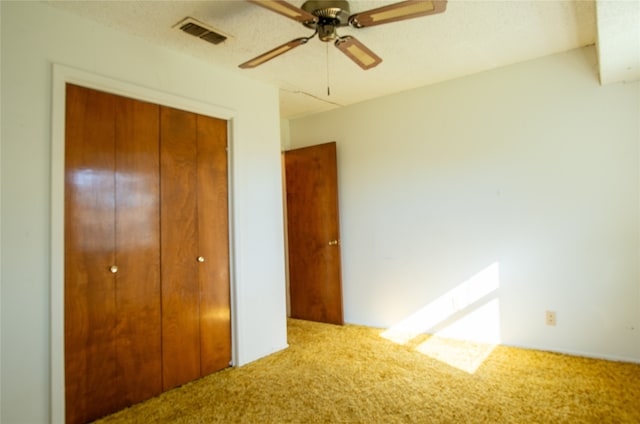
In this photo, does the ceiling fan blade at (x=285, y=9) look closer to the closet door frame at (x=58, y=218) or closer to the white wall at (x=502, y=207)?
the closet door frame at (x=58, y=218)

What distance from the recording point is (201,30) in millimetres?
2369

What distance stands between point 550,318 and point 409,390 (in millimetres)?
1426

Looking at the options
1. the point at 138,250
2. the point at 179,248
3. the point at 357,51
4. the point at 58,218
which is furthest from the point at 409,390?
the point at 58,218

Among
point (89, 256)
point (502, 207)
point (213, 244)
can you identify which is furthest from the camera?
point (502, 207)

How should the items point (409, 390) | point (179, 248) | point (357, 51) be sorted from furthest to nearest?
1. point (179, 248)
2. point (409, 390)
3. point (357, 51)

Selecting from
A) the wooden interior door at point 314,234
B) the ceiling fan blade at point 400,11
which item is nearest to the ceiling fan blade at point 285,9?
the ceiling fan blade at point 400,11

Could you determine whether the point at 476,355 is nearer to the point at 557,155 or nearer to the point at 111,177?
the point at 557,155

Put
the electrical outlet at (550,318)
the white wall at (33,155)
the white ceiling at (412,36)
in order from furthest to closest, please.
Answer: the electrical outlet at (550,318), the white ceiling at (412,36), the white wall at (33,155)

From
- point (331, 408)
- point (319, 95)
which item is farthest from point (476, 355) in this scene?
point (319, 95)

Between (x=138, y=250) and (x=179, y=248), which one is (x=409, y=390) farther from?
(x=138, y=250)

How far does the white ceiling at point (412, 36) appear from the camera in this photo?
6.98ft

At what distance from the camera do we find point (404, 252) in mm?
3758

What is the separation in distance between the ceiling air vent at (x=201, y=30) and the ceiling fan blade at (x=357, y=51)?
2.95ft

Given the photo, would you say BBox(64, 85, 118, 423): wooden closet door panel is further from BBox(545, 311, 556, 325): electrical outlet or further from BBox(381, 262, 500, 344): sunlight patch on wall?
BBox(545, 311, 556, 325): electrical outlet
